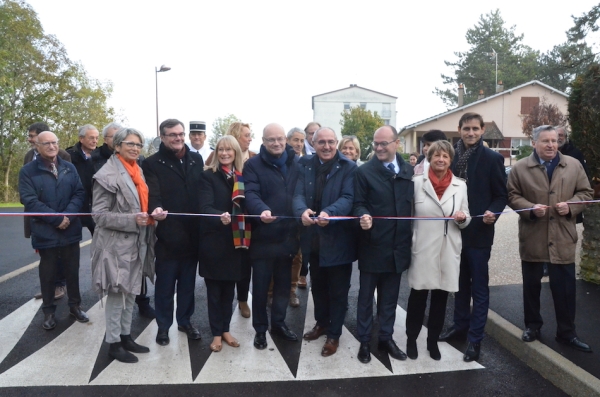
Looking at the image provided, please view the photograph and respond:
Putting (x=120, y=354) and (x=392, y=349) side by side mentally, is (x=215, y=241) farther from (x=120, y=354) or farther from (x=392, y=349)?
(x=392, y=349)

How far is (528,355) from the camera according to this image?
4414 mm

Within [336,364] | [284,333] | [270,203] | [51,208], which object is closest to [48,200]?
[51,208]

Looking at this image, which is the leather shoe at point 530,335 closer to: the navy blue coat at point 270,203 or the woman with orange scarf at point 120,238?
the navy blue coat at point 270,203

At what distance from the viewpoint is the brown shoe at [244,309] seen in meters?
5.74

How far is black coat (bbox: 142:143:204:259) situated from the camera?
4723mm

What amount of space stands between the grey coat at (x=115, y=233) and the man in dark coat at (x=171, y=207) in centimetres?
29

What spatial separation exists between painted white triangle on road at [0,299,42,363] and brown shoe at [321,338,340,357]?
316 centimetres

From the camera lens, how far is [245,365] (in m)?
4.34

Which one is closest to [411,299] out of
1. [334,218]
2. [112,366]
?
[334,218]

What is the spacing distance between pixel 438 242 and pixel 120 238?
3041 millimetres

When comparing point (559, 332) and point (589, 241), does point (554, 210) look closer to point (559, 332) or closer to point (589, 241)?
point (559, 332)

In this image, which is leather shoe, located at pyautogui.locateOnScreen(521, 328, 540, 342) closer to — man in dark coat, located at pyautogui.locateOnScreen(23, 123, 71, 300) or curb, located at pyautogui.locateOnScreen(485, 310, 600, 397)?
curb, located at pyautogui.locateOnScreen(485, 310, 600, 397)

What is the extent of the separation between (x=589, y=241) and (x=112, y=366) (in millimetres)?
6286

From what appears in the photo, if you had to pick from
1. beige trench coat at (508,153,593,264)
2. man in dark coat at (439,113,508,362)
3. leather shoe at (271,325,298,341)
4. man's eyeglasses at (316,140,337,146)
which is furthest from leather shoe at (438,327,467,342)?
man's eyeglasses at (316,140,337,146)
